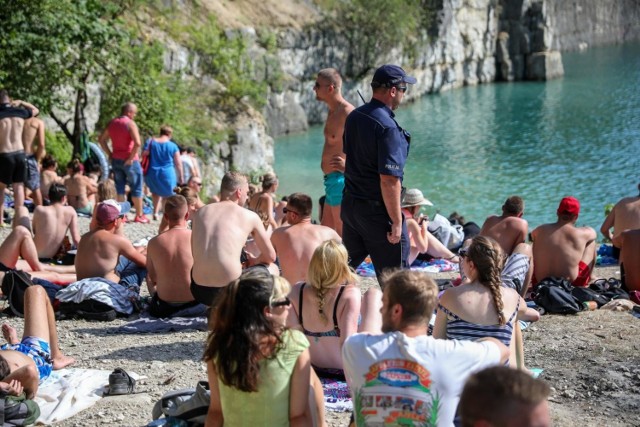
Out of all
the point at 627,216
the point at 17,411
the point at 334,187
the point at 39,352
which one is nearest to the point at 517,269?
the point at 334,187

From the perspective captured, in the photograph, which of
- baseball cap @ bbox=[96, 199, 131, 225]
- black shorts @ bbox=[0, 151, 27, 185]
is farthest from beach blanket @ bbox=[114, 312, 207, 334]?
black shorts @ bbox=[0, 151, 27, 185]

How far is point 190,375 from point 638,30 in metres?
74.0

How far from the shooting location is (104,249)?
24.8 ft

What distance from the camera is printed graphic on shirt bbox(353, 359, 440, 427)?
3.45 m

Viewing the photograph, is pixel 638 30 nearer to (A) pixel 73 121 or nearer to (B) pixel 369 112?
(A) pixel 73 121

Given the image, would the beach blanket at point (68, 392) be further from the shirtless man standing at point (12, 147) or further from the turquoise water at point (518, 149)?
the turquoise water at point (518, 149)

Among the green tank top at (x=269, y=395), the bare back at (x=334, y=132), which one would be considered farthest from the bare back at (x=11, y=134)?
the green tank top at (x=269, y=395)

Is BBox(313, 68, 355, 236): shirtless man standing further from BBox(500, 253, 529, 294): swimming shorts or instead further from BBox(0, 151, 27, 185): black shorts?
BBox(0, 151, 27, 185): black shorts

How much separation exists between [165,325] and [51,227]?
9.25ft

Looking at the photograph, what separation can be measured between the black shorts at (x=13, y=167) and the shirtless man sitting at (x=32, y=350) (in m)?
5.57

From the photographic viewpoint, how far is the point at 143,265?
785 centimetres

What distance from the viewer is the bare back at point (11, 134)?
11.0 metres

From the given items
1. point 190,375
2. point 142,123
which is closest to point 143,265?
point 190,375

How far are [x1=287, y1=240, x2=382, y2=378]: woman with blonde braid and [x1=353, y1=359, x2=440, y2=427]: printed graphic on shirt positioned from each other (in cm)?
134
